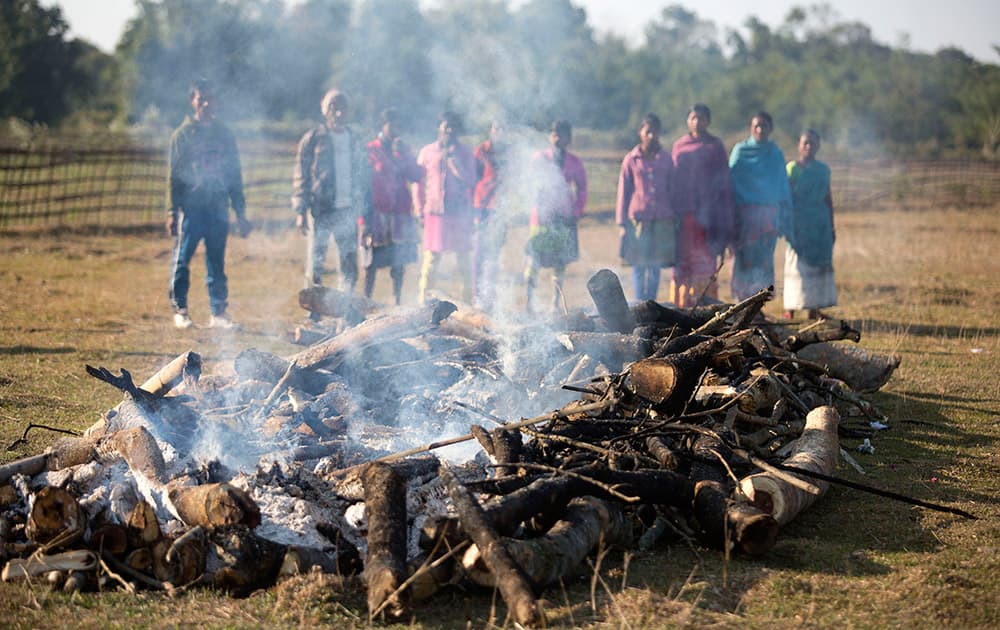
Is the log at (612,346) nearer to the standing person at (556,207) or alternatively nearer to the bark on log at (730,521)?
the bark on log at (730,521)

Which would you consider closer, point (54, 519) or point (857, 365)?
point (54, 519)

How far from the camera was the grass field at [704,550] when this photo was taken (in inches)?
125

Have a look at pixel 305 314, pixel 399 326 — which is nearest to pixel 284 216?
pixel 305 314

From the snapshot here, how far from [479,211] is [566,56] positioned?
4.06 m

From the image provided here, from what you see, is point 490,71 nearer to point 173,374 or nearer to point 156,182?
point 173,374

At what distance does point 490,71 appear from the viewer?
934cm

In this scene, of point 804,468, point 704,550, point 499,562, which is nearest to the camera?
point 499,562

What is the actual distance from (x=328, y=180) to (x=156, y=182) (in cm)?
972

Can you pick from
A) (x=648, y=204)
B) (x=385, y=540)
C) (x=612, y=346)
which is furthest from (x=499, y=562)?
(x=648, y=204)

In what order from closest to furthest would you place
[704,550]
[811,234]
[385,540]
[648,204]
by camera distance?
[385,540] → [704,550] → [648,204] → [811,234]

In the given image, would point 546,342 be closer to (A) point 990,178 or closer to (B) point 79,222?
(B) point 79,222

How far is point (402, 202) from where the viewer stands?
895cm

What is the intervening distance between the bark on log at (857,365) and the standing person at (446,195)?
387cm

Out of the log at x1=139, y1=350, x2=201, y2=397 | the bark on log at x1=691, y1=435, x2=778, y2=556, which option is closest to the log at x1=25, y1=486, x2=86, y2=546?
the log at x1=139, y1=350, x2=201, y2=397
